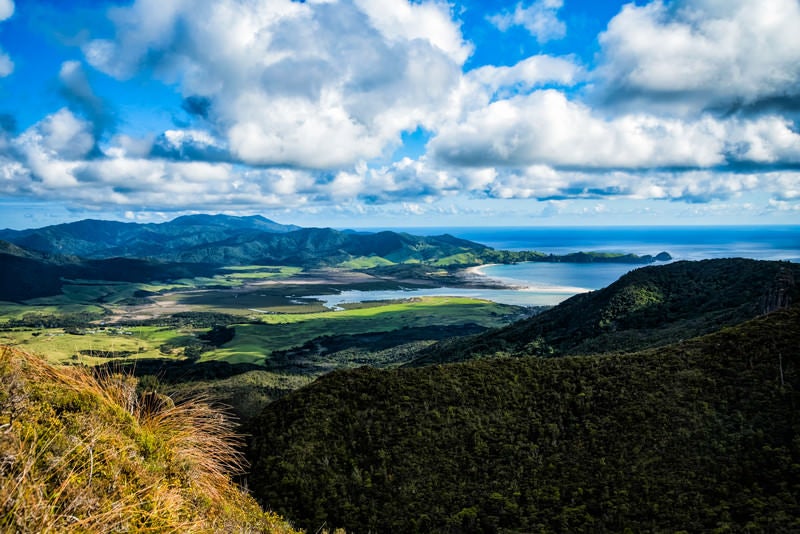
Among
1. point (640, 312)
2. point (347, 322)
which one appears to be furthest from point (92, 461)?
point (347, 322)

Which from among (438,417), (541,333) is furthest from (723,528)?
(541,333)

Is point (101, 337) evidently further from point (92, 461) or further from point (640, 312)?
point (92, 461)

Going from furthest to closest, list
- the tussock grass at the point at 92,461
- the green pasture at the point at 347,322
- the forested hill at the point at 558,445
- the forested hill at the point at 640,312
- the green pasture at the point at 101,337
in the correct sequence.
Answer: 1. the green pasture at the point at 347,322
2. the green pasture at the point at 101,337
3. the forested hill at the point at 640,312
4. the forested hill at the point at 558,445
5. the tussock grass at the point at 92,461

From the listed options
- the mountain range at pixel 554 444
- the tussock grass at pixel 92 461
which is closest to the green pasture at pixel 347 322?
the mountain range at pixel 554 444

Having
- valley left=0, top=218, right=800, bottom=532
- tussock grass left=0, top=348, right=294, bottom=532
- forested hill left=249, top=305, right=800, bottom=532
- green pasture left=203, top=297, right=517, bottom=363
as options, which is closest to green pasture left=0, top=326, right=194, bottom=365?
green pasture left=203, top=297, right=517, bottom=363

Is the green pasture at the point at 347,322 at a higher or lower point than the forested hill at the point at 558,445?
lower

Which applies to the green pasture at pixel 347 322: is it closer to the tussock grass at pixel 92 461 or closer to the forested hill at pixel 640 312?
the forested hill at pixel 640 312

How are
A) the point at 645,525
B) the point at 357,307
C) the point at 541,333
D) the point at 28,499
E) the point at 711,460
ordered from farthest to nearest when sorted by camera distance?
the point at 357,307 < the point at 541,333 < the point at 711,460 < the point at 645,525 < the point at 28,499

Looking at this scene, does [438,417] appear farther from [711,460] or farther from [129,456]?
[129,456]
